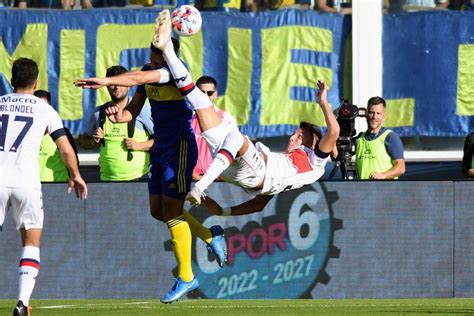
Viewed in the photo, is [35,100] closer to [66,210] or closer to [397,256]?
[66,210]

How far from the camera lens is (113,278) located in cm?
1511

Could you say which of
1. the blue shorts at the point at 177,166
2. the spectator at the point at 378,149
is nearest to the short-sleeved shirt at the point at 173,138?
the blue shorts at the point at 177,166

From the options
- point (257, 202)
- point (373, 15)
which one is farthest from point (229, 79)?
point (257, 202)

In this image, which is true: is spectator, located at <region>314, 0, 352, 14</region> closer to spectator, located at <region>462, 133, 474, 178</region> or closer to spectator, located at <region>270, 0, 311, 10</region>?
spectator, located at <region>270, 0, 311, 10</region>

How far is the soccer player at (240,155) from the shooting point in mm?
11859

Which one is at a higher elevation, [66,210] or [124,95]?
[124,95]

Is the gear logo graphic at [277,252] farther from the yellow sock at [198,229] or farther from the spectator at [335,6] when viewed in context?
the spectator at [335,6]

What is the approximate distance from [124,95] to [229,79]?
3.94 meters

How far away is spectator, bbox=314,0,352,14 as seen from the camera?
60.5ft

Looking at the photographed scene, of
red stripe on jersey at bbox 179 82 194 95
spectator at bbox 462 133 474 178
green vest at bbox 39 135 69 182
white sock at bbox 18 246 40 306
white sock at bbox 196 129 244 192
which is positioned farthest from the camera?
green vest at bbox 39 135 69 182

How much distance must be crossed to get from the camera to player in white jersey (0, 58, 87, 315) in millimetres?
4676

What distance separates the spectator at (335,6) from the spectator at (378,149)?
11.6 ft

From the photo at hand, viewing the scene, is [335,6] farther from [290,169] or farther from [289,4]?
[290,169]

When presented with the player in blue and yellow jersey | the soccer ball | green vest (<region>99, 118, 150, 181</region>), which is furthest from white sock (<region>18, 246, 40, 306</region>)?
green vest (<region>99, 118, 150, 181</region>)
